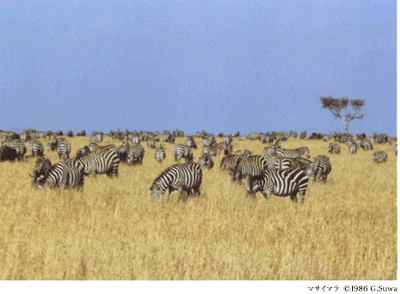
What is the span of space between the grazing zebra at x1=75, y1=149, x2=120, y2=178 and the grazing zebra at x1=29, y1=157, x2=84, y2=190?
3.05 metres

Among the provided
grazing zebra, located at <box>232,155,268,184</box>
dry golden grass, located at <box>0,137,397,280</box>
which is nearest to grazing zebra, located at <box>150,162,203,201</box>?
dry golden grass, located at <box>0,137,397,280</box>

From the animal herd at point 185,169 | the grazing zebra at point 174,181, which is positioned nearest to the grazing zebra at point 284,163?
the animal herd at point 185,169

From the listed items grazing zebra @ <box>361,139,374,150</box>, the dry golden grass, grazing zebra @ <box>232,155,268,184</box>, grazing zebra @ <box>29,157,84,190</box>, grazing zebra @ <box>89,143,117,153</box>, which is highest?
grazing zebra @ <box>361,139,374,150</box>

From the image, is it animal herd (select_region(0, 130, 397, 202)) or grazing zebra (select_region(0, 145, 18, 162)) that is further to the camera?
grazing zebra (select_region(0, 145, 18, 162))

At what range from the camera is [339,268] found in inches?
266

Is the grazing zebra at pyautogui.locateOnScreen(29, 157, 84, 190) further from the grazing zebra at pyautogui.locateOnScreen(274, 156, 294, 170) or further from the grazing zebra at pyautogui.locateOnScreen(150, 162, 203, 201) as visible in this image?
the grazing zebra at pyautogui.locateOnScreen(274, 156, 294, 170)

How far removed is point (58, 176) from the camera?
42.9 feet

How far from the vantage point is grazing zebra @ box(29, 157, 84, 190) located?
13046 mm

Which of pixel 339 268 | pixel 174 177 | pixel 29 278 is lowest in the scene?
pixel 29 278

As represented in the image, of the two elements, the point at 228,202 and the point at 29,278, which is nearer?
the point at 29,278

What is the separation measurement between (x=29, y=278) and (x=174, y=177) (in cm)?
634
